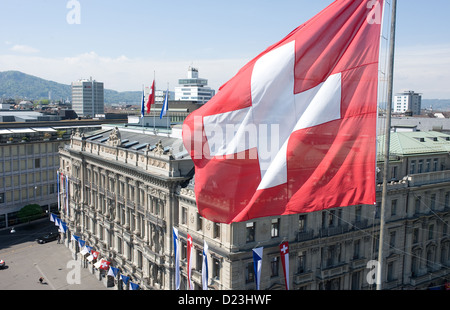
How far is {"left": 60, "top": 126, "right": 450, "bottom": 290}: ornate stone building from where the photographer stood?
44.9 metres

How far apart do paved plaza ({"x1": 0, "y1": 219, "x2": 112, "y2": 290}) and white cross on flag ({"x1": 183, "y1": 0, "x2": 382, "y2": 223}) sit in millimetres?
61356

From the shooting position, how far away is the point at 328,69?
16844mm

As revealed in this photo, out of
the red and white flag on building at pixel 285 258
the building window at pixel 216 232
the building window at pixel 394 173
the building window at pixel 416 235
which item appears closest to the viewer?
the red and white flag on building at pixel 285 258

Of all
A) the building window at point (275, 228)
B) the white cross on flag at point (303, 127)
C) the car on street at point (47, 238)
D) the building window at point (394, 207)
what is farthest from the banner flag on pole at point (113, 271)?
the white cross on flag at point (303, 127)

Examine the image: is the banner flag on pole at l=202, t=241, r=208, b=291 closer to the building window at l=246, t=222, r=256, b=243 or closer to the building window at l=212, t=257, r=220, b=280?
the building window at l=212, t=257, r=220, b=280

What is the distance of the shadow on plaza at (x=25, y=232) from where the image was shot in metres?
95.1

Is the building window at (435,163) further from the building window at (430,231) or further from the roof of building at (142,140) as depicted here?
the roof of building at (142,140)

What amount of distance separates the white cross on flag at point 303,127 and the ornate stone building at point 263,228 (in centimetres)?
2561

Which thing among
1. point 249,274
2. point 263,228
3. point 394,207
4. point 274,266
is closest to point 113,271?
point 249,274

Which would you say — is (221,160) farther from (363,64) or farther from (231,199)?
(363,64)

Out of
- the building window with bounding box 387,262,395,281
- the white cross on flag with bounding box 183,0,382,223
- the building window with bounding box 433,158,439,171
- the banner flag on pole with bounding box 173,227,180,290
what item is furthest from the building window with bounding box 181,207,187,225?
the building window with bounding box 433,158,439,171

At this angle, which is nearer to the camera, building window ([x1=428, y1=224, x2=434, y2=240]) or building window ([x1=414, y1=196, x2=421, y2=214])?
building window ([x1=414, y1=196, x2=421, y2=214])

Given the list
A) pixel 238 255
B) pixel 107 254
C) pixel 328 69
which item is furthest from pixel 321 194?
pixel 107 254
